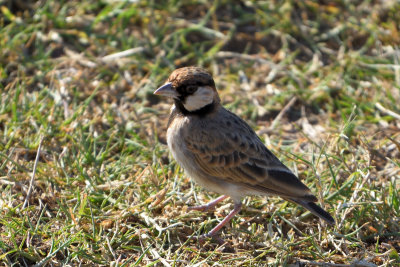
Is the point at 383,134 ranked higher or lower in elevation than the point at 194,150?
lower

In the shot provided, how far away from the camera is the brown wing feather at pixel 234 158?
510 cm

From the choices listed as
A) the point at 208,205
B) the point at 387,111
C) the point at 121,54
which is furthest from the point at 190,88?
the point at 387,111

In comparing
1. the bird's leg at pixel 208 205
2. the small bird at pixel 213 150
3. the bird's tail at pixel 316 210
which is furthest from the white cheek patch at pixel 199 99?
the bird's tail at pixel 316 210

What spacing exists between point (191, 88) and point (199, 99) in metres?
0.14

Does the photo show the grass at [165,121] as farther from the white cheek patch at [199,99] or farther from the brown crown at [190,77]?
the brown crown at [190,77]

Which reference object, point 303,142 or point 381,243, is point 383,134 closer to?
point 303,142

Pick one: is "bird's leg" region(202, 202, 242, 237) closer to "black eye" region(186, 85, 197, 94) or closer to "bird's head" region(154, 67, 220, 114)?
"bird's head" region(154, 67, 220, 114)

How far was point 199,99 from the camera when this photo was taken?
5.18m

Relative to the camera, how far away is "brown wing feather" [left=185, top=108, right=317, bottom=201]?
5.10 metres

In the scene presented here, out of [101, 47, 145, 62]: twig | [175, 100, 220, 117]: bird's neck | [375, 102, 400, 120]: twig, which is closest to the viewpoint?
[175, 100, 220, 117]: bird's neck

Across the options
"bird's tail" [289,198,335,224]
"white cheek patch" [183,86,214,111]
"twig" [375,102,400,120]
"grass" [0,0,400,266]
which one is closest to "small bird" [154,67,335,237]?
"white cheek patch" [183,86,214,111]

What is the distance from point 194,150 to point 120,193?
0.82 m

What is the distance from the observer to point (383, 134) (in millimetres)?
6441

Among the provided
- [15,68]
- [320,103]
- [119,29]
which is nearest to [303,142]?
[320,103]
